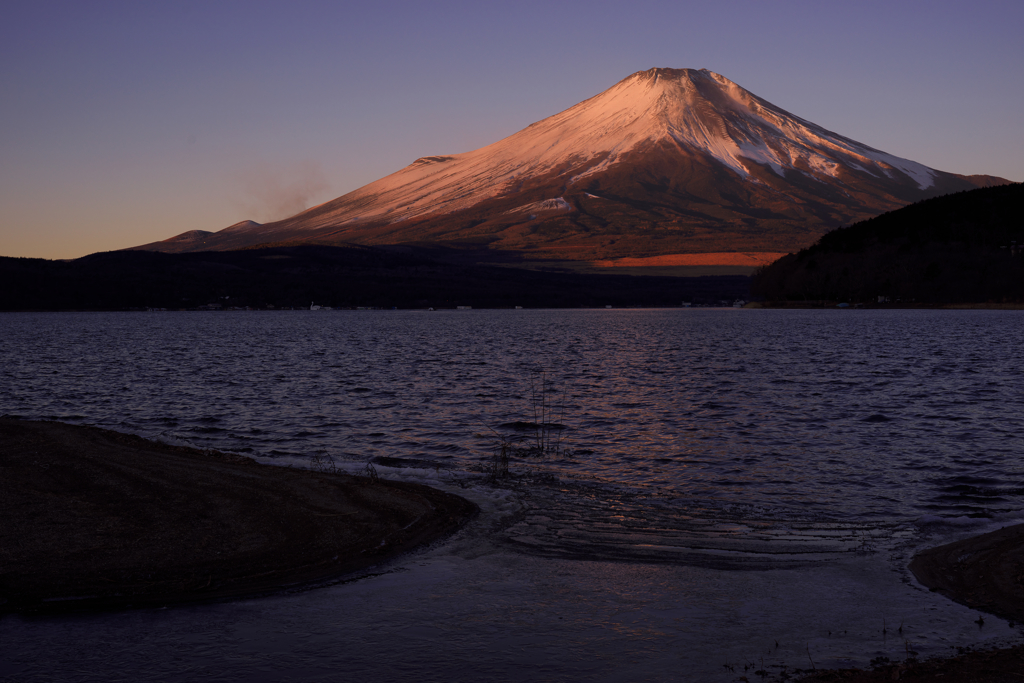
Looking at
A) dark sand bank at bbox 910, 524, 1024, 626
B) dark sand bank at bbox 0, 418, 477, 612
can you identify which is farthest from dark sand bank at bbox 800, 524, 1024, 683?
dark sand bank at bbox 0, 418, 477, 612

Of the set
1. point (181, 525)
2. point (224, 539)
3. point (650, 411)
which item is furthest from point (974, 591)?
point (650, 411)

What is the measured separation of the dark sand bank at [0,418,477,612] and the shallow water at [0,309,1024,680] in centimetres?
88

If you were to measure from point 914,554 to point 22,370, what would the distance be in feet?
185

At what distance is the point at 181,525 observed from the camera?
48.9ft

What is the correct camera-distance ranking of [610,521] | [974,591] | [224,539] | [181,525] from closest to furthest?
1. [974,591]
2. [224,539]
3. [181,525]
4. [610,521]

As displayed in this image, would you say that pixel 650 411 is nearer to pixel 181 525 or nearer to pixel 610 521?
pixel 610 521

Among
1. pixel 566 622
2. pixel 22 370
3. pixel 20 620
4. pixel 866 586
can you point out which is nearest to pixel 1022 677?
pixel 866 586

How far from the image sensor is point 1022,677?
8.90m

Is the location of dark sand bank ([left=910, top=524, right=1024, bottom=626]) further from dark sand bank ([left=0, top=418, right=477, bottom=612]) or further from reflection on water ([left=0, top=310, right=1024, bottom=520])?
dark sand bank ([left=0, top=418, right=477, bottom=612])

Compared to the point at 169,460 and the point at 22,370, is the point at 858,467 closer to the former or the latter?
the point at 169,460

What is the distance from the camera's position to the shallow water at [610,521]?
10102mm

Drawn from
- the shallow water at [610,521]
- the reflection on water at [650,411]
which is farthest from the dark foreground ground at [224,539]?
the reflection on water at [650,411]

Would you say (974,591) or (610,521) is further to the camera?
(610,521)

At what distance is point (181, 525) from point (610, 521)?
8221 millimetres
